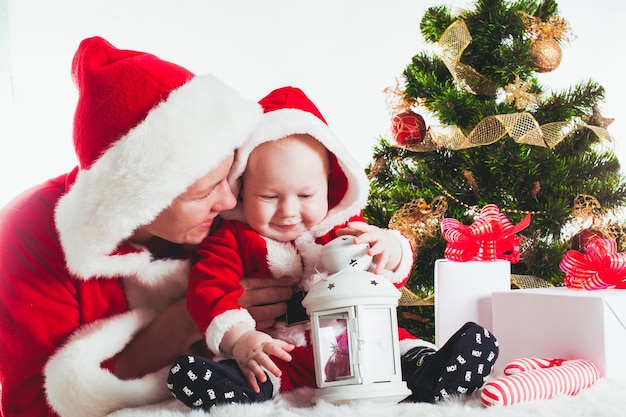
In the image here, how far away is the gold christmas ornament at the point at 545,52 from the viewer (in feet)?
6.59

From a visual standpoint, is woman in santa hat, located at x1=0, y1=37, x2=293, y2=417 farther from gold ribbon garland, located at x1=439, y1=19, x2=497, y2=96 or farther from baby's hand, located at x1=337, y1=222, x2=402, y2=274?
gold ribbon garland, located at x1=439, y1=19, x2=497, y2=96

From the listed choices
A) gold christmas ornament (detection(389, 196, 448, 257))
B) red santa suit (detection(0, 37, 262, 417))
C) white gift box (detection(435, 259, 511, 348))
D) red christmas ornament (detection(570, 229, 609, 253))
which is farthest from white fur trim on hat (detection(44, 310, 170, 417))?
red christmas ornament (detection(570, 229, 609, 253))

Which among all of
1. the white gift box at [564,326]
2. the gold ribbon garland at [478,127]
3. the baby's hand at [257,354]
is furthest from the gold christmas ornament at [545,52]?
the baby's hand at [257,354]

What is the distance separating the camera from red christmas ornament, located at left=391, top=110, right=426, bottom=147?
2041 millimetres

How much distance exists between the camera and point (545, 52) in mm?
2010

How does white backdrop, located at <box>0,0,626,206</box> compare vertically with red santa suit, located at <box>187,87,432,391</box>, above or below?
above

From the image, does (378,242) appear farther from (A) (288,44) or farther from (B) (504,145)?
(A) (288,44)

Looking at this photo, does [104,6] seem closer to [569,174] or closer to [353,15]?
[353,15]

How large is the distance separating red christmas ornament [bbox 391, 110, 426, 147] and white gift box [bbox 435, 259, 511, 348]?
0.58 metres

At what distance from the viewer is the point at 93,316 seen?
1.17 m

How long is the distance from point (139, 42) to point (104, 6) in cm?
17

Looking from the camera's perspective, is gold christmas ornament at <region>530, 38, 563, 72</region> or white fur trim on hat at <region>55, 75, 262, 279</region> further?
gold christmas ornament at <region>530, 38, 563, 72</region>

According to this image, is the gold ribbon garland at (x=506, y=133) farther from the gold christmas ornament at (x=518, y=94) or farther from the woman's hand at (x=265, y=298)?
the woman's hand at (x=265, y=298)

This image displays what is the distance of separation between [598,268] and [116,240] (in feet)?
3.39
